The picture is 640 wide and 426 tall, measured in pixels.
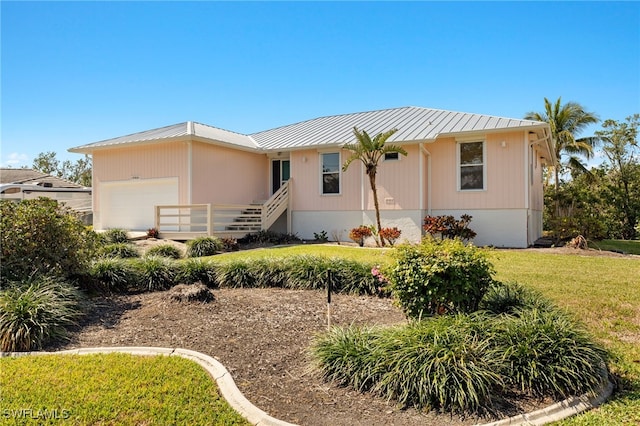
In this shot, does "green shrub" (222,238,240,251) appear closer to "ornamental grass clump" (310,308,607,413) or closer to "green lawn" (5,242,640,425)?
"green lawn" (5,242,640,425)

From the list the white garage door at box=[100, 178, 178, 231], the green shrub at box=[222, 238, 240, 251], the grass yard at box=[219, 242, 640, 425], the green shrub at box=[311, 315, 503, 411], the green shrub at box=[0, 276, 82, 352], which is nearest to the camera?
the green shrub at box=[311, 315, 503, 411]

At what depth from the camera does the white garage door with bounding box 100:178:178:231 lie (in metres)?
16.6

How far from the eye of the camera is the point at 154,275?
7.82m

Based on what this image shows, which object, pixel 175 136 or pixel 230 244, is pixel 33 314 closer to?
pixel 230 244

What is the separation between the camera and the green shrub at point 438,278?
174 inches

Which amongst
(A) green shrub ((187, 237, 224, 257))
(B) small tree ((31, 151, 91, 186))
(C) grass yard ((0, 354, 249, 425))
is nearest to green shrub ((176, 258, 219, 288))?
(C) grass yard ((0, 354, 249, 425))

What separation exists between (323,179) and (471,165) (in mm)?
5833

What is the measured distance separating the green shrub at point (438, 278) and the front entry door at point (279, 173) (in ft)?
47.4

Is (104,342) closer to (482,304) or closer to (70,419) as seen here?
(70,419)

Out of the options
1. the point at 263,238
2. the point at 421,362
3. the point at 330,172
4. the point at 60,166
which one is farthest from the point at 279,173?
the point at 60,166

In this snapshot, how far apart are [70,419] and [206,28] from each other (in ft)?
31.0

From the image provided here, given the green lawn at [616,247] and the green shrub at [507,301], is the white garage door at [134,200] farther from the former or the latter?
the green lawn at [616,247]

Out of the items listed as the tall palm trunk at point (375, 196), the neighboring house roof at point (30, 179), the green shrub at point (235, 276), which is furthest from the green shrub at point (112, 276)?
the neighboring house roof at point (30, 179)

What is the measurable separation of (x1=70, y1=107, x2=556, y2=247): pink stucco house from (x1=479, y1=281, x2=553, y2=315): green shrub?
9.51 m
